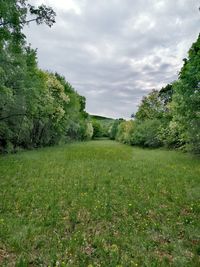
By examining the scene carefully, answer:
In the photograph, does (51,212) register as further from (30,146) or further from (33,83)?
(30,146)

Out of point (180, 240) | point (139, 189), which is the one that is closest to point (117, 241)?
point (180, 240)

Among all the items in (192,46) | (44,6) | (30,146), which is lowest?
(30,146)

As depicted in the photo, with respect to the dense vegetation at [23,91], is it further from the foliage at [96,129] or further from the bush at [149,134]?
the foliage at [96,129]

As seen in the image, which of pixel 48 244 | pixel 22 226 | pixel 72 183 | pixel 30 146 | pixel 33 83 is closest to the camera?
pixel 48 244

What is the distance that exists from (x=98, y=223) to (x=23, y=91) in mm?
19179

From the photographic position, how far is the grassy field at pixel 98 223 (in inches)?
207

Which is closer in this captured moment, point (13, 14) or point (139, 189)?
point (13, 14)

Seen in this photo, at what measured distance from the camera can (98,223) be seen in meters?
7.15

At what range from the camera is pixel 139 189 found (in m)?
11.1

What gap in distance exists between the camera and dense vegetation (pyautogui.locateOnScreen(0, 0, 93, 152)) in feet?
31.6

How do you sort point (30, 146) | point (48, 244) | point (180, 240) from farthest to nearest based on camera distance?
point (30, 146), point (180, 240), point (48, 244)

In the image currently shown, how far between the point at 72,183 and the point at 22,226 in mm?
5286

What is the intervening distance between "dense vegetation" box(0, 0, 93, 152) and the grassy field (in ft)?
20.7

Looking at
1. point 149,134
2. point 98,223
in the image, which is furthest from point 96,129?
point 98,223
